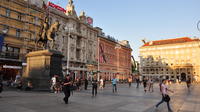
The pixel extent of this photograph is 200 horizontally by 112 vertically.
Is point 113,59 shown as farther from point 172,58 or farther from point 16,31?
point 16,31

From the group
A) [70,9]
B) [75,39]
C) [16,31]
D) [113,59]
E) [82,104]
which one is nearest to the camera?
[82,104]

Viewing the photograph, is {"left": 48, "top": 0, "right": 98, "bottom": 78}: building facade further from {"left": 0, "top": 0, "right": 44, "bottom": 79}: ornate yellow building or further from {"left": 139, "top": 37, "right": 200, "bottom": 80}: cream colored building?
{"left": 139, "top": 37, "right": 200, "bottom": 80}: cream colored building

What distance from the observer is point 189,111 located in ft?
25.4

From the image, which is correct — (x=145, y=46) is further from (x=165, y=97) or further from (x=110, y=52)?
(x=165, y=97)

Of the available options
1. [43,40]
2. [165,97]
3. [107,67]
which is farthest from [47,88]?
[107,67]

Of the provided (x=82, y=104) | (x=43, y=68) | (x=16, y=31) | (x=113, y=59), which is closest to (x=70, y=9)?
(x=16, y=31)

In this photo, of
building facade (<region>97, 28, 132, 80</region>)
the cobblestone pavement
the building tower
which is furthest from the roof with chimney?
the cobblestone pavement

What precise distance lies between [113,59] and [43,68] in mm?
52356

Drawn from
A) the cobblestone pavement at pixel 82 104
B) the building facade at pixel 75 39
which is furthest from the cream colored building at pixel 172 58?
the cobblestone pavement at pixel 82 104

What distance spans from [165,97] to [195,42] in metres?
85.0

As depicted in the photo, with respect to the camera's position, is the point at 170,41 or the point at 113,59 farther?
the point at 170,41

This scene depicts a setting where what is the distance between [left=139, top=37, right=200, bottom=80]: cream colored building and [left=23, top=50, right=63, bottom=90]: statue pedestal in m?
79.6

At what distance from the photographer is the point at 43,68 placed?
1509cm

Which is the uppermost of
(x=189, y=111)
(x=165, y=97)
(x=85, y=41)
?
(x=85, y=41)
